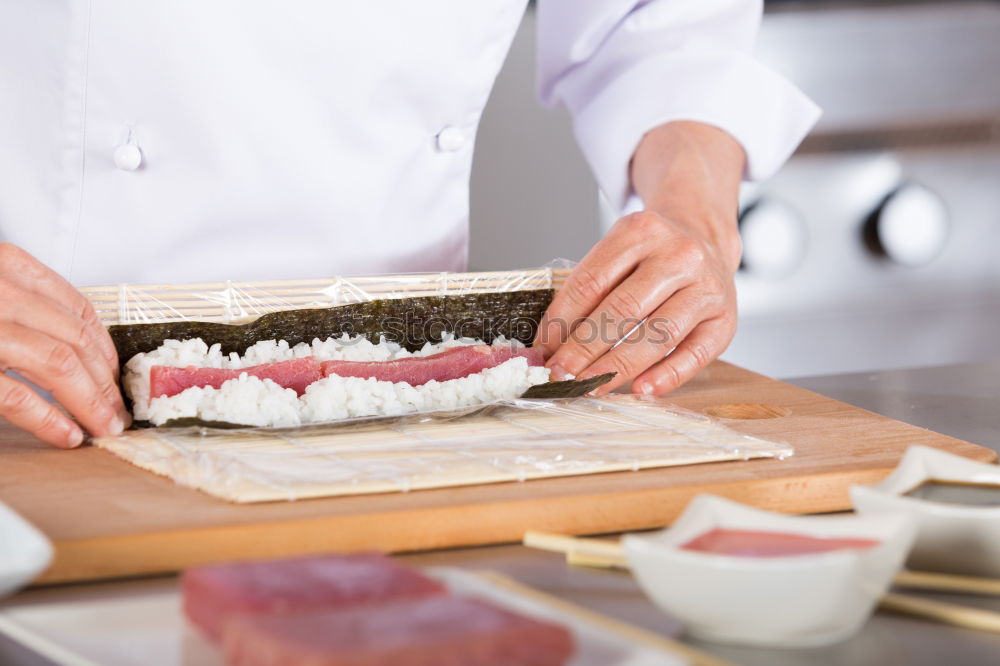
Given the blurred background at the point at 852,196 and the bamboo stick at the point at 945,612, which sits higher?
the blurred background at the point at 852,196

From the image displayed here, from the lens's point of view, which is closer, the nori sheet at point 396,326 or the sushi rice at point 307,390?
the sushi rice at point 307,390

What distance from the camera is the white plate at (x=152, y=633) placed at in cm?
81

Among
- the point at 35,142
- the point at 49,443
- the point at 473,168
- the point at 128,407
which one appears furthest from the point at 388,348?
the point at 473,168

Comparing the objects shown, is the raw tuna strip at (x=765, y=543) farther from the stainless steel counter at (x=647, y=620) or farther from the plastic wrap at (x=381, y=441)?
the plastic wrap at (x=381, y=441)

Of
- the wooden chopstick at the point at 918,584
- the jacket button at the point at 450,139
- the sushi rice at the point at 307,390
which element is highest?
the jacket button at the point at 450,139

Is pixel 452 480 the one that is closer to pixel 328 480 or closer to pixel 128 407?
pixel 328 480

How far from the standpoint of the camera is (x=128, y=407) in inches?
61.1

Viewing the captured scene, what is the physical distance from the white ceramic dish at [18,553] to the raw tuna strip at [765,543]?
0.50 meters

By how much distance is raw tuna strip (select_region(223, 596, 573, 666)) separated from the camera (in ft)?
2.30

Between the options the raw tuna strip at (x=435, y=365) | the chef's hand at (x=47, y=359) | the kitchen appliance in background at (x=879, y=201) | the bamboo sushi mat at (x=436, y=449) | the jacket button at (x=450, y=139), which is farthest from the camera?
the kitchen appliance in background at (x=879, y=201)

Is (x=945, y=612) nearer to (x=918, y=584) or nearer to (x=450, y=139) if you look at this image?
(x=918, y=584)

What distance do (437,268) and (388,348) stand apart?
50 cm

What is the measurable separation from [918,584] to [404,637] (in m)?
0.47

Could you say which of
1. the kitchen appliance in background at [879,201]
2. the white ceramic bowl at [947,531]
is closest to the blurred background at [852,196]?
the kitchen appliance in background at [879,201]
